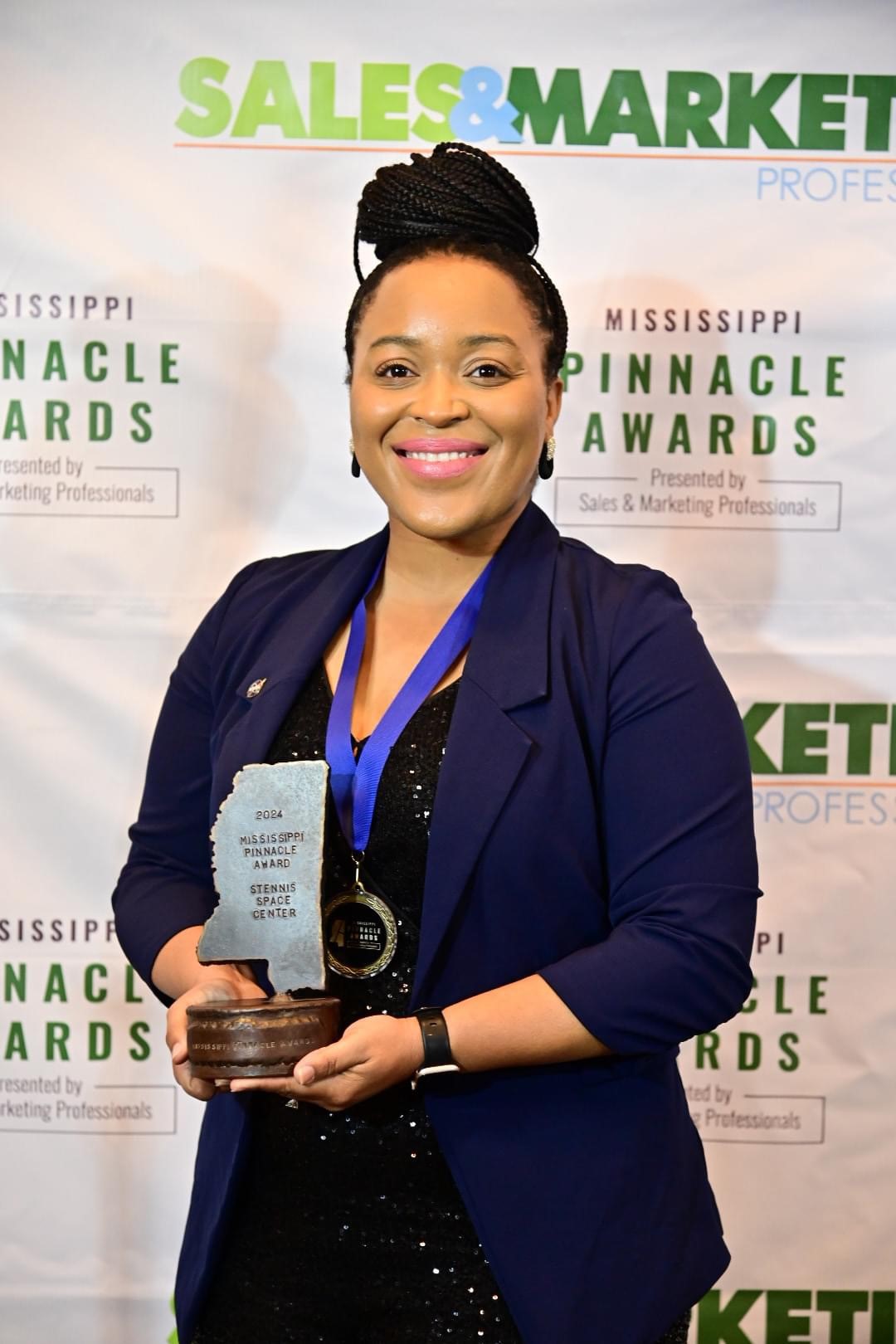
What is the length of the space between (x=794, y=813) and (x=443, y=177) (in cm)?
132

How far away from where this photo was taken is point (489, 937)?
137 cm

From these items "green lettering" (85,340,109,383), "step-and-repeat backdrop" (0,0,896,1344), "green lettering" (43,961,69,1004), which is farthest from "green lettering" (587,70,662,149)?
"green lettering" (43,961,69,1004)

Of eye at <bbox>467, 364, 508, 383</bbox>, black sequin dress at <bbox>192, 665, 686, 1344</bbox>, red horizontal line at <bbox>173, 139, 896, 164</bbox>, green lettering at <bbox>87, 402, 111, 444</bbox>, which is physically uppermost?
red horizontal line at <bbox>173, 139, 896, 164</bbox>

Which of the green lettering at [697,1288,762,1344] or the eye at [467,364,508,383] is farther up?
the eye at [467,364,508,383]

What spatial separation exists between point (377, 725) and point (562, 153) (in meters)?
1.35

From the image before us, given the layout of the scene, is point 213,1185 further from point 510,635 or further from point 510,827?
point 510,635

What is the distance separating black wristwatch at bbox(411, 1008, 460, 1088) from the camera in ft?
4.23

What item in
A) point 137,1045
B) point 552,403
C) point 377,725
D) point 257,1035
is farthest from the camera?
point 137,1045

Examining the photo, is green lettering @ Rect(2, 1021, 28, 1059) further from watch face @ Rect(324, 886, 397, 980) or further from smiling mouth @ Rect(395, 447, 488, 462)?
smiling mouth @ Rect(395, 447, 488, 462)

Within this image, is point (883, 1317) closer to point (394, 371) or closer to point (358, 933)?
point (358, 933)

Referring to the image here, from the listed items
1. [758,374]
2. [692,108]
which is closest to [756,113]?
[692,108]

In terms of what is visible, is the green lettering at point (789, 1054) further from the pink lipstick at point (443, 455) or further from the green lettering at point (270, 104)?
the green lettering at point (270, 104)

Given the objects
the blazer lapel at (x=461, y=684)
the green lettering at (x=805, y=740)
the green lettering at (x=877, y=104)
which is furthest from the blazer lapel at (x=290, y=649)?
the green lettering at (x=877, y=104)

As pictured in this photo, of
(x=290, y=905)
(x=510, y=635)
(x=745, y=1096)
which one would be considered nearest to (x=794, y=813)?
(x=745, y=1096)
